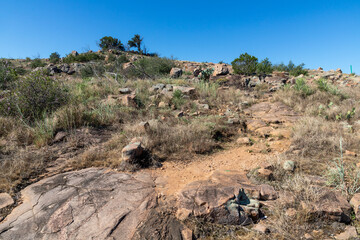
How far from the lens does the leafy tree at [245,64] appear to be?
11.7 meters

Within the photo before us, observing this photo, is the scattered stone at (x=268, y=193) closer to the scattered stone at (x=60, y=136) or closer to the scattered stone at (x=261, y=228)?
the scattered stone at (x=261, y=228)

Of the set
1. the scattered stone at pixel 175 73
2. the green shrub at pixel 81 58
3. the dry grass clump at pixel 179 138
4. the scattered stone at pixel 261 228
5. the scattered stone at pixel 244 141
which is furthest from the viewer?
the green shrub at pixel 81 58

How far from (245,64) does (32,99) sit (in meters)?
11.1

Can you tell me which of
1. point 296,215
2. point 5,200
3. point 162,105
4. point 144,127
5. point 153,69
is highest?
point 153,69

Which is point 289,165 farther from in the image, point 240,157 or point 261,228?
point 261,228

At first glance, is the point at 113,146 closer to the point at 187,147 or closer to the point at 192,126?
the point at 187,147

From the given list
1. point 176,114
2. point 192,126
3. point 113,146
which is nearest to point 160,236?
point 113,146

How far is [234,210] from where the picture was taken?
1.99 metres

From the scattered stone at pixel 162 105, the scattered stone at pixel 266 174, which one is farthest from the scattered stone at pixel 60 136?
the scattered stone at pixel 266 174

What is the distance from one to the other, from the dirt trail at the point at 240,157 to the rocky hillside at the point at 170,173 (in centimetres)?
2

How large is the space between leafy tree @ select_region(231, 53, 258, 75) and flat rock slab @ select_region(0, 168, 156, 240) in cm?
1077

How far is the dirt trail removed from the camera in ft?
9.22

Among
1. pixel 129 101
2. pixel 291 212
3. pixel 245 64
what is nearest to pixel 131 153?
pixel 291 212

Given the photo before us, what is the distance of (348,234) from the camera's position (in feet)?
5.53
